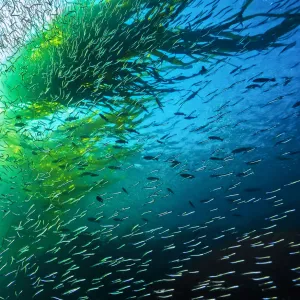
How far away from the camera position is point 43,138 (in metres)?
11.6

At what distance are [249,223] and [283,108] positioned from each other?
62.7 ft

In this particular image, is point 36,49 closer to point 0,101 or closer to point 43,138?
point 0,101

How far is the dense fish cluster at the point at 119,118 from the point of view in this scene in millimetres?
7688

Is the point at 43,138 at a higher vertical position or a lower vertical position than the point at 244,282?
higher

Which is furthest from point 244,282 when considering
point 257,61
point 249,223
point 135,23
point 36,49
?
point 249,223

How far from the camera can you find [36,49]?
813 cm

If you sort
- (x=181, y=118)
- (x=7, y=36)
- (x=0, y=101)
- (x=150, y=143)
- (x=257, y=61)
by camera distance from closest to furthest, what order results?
1. (x=7, y=36)
2. (x=0, y=101)
3. (x=257, y=61)
4. (x=181, y=118)
5. (x=150, y=143)

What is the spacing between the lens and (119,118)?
11227 millimetres

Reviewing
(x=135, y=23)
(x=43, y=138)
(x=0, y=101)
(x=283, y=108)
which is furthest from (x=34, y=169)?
(x=283, y=108)

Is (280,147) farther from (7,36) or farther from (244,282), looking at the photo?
(7,36)

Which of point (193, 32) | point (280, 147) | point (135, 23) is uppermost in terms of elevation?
point (280, 147)

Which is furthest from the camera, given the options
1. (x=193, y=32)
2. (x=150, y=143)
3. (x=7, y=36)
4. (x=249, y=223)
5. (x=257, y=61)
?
(x=249, y=223)

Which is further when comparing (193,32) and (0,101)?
(0,101)

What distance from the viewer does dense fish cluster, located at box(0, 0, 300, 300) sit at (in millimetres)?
7688
